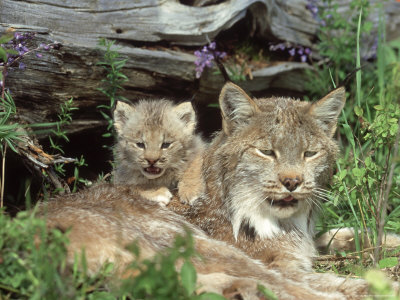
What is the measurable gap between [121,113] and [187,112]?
69cm

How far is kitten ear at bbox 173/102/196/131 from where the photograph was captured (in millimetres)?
5945

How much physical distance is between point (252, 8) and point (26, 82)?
2.81m

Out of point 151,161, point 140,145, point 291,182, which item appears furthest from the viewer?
point 140,145

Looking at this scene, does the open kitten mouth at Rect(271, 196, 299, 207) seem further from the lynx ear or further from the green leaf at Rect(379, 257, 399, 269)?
the green leaf at Rect(379, 257, 399, 269)

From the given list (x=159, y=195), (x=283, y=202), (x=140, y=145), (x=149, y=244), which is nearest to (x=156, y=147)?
(x=140, y=145)

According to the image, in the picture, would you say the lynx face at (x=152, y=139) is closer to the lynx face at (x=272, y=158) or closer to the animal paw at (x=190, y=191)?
the animal paw at (x=190, y=191)

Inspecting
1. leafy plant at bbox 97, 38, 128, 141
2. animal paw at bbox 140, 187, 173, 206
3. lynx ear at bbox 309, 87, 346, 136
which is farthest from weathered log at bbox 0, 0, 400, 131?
lynx ear at bbox 309, 87, 346, 136

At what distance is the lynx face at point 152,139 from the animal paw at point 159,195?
184mm

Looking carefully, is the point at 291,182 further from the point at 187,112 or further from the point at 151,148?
the point at 187,112

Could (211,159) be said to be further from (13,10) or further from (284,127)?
(13,10)

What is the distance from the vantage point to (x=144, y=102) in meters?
6.00

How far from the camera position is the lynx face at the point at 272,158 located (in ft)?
14.6

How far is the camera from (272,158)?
452 cm

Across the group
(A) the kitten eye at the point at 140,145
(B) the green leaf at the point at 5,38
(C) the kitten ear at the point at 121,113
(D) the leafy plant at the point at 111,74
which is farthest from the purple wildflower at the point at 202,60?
(B) the green leaf at the point at 5,38
